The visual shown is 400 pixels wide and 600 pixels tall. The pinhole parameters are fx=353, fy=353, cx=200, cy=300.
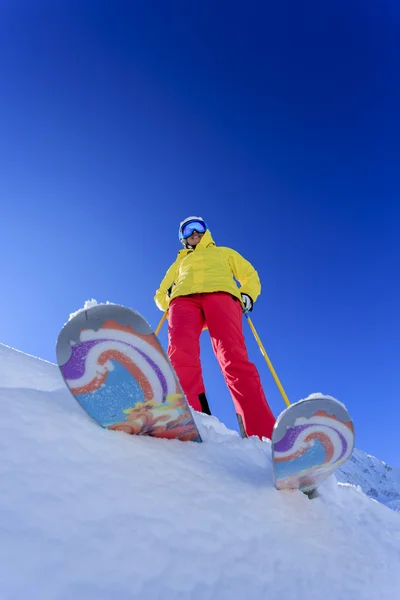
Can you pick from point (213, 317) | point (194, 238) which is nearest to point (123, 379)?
point (213, 317)

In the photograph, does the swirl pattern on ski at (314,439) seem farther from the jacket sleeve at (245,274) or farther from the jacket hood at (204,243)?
the jacket hood at (204,243)

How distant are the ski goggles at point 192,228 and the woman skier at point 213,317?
1 centimetres

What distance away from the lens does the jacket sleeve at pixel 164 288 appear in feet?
14.2

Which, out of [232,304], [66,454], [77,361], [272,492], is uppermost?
[232,304]

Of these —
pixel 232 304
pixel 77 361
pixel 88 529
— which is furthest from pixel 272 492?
pixel 232 304

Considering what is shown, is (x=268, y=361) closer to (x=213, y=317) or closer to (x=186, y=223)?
(x=213, y=317)

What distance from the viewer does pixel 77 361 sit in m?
1.42

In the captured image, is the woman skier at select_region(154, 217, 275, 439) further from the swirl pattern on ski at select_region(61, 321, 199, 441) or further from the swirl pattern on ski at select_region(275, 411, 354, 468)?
the swirl pattern on ski at select_region(61, 321, 199, 441)

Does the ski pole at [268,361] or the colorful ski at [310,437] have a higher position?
the ski pole at [268,361]

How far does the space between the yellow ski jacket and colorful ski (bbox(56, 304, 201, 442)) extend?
2.14 meters

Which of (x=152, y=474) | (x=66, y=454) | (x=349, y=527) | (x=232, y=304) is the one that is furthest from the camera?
(x=232, y=304)

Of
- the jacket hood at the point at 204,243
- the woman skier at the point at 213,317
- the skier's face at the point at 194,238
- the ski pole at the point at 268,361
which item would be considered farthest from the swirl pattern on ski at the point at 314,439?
the skier's face at the point at 194,238

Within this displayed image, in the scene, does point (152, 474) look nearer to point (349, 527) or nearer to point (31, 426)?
point (31, 426)

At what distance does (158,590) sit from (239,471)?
0.87 meters
